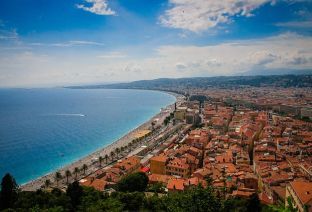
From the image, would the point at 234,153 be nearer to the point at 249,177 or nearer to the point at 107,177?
the point at 249,177

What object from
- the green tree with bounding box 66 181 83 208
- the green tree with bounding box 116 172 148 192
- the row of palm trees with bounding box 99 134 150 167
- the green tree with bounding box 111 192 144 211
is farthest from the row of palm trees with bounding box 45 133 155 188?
the green tree with bounding box 111 192 144 211

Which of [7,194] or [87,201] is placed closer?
[87,201]

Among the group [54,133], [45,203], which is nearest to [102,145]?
[54,133]

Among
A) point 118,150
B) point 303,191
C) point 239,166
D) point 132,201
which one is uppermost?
point 303,191

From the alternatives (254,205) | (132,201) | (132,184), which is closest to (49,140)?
(132,184)

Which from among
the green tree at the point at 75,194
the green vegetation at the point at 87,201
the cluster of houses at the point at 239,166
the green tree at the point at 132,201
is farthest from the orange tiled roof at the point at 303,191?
the green tree at the point at 75,194

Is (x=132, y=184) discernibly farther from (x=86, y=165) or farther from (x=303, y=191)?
(x=303, y=191)

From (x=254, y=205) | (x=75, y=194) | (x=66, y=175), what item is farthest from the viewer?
(x=66, y=175)

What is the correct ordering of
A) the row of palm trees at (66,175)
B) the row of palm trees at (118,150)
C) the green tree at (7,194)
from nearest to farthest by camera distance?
the green tree at (7,194), the row of palm trees at (66,175), the row of palm trees at (118,150)

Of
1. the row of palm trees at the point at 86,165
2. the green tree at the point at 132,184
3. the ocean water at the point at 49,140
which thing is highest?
the green tree at the point at 132,184

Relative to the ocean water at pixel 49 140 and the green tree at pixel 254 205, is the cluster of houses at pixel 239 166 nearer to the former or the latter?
the green tree at pixel 254 205

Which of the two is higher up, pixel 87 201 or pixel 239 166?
pixel 87 201
